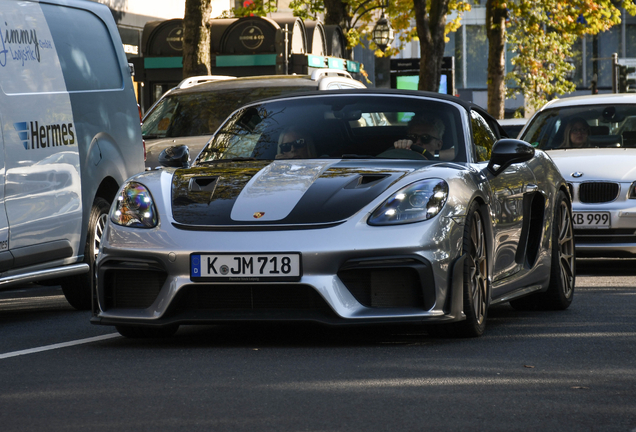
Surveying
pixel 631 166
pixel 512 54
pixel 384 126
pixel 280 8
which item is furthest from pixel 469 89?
pixel 384 126

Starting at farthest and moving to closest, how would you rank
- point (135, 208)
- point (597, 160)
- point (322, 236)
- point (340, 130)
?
point (597, 160) < point (340, 130) < point (135, 208) < point (322, 236)

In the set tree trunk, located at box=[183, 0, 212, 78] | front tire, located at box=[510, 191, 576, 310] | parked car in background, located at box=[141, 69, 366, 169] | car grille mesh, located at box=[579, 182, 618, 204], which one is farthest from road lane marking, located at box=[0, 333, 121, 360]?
tree trunk, located at box=[183, 0, 212, 78]

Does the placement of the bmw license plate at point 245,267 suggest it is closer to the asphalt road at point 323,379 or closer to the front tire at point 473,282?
the asphalt road at point 323,379

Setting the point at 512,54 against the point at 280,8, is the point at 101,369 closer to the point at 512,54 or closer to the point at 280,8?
the point at 280,8

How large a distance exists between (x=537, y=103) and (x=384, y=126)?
119 ft

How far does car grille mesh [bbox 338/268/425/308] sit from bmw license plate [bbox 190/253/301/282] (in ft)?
0.94

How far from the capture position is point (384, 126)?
24.1 ft

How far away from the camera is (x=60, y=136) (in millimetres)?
8078

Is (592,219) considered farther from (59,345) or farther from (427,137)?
(59,345)

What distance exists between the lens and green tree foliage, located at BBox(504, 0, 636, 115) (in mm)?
33188

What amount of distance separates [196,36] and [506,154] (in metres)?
13.5

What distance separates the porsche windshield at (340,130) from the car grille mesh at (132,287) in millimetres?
1254

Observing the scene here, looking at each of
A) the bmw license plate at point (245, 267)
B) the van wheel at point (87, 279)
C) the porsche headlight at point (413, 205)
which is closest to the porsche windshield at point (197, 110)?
the van wheel at point (87, 279)

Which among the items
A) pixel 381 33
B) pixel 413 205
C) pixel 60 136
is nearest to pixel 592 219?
pixel 60 136
